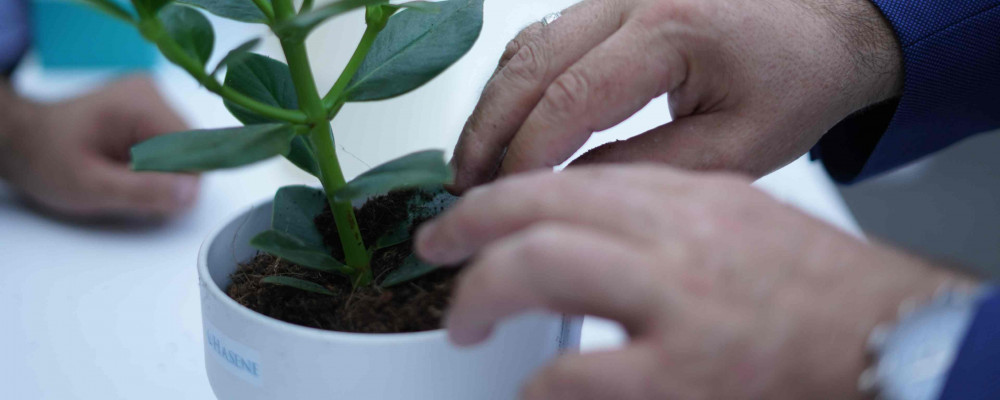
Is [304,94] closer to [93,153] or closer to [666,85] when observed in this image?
[666,85]

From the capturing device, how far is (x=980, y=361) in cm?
37

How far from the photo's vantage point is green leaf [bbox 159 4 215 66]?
38 centimetres

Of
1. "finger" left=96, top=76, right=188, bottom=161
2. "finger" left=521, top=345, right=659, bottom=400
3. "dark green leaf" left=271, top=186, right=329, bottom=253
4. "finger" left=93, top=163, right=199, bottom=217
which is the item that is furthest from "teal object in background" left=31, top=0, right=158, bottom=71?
"finger" left=521, top=345, right=659, bottom=400

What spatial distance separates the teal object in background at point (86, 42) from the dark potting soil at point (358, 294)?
96 cm

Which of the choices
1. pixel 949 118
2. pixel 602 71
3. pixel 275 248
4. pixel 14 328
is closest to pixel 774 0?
pixel 602 71

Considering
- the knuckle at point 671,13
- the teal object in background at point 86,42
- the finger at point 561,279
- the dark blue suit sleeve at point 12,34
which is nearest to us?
the finger at point 561,279

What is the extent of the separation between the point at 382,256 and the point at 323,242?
0.13ft

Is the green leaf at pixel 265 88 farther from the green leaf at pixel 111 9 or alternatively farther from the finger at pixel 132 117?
the finger at pixel 132 117

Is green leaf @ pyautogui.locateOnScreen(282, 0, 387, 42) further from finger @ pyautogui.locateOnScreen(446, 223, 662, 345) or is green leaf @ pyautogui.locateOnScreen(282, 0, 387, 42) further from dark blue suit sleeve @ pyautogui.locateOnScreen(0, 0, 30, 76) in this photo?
dark blue suit sleeve @ pyautogui.locateOnScreen(0, 0, 30, 76)

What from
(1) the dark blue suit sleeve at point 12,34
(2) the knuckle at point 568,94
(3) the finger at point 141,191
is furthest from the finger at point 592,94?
(1) the dark blue suit sleeve at point 12,34

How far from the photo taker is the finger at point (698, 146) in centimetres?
54

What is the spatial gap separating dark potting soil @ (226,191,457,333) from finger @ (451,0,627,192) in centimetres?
6

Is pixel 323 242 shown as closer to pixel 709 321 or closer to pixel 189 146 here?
pixel 189 146

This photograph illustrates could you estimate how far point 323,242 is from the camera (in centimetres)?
50
